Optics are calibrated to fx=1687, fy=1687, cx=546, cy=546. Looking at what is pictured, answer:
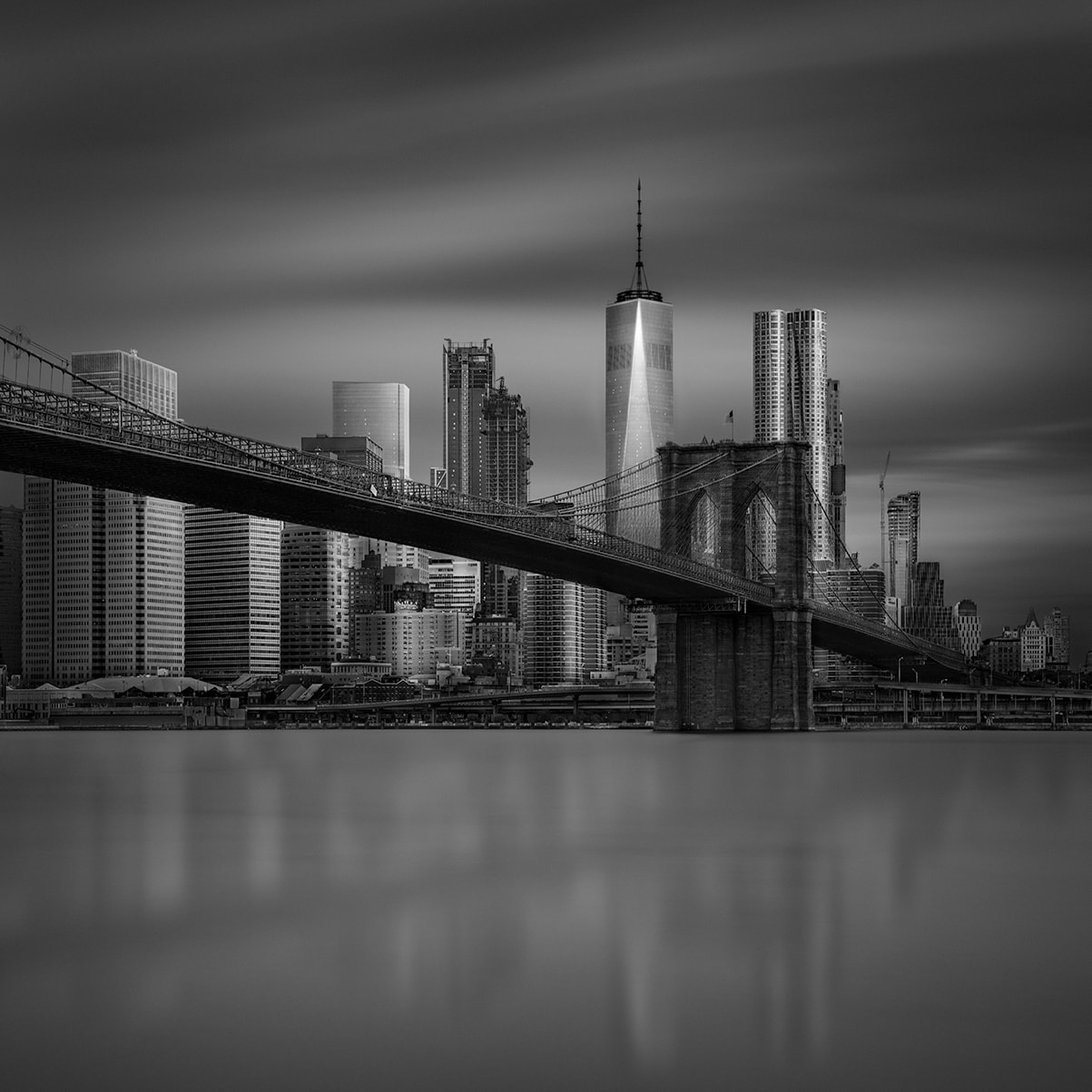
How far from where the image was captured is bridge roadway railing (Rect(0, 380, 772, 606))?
34.8m

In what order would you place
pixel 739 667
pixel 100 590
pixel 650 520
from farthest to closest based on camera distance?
pixel 100 590, pixel 650 520, pixel 739 667

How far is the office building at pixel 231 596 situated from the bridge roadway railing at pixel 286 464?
106 meters

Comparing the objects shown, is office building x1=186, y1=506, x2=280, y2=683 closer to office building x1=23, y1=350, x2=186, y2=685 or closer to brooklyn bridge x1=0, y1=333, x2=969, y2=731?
office building x1=23, y1=350, x2=186, y2=685

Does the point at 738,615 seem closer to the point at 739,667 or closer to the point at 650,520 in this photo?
the point at 739,667

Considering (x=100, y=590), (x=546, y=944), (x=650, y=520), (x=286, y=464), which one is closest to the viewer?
(x=546, y=944)

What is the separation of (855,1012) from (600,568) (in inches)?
1676

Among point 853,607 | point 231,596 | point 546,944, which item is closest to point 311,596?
point 231,596

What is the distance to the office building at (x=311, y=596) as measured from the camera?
166m

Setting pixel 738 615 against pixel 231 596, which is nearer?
pixel 738 615

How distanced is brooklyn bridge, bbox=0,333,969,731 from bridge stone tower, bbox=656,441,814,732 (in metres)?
0.06

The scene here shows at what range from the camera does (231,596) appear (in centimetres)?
16038

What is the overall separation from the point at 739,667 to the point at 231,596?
105 meters

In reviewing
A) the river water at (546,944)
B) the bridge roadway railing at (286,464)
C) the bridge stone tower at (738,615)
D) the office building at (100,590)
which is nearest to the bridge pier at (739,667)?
the bridge stone tower at (738,615)

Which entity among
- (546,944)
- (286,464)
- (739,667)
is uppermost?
(286,464)
